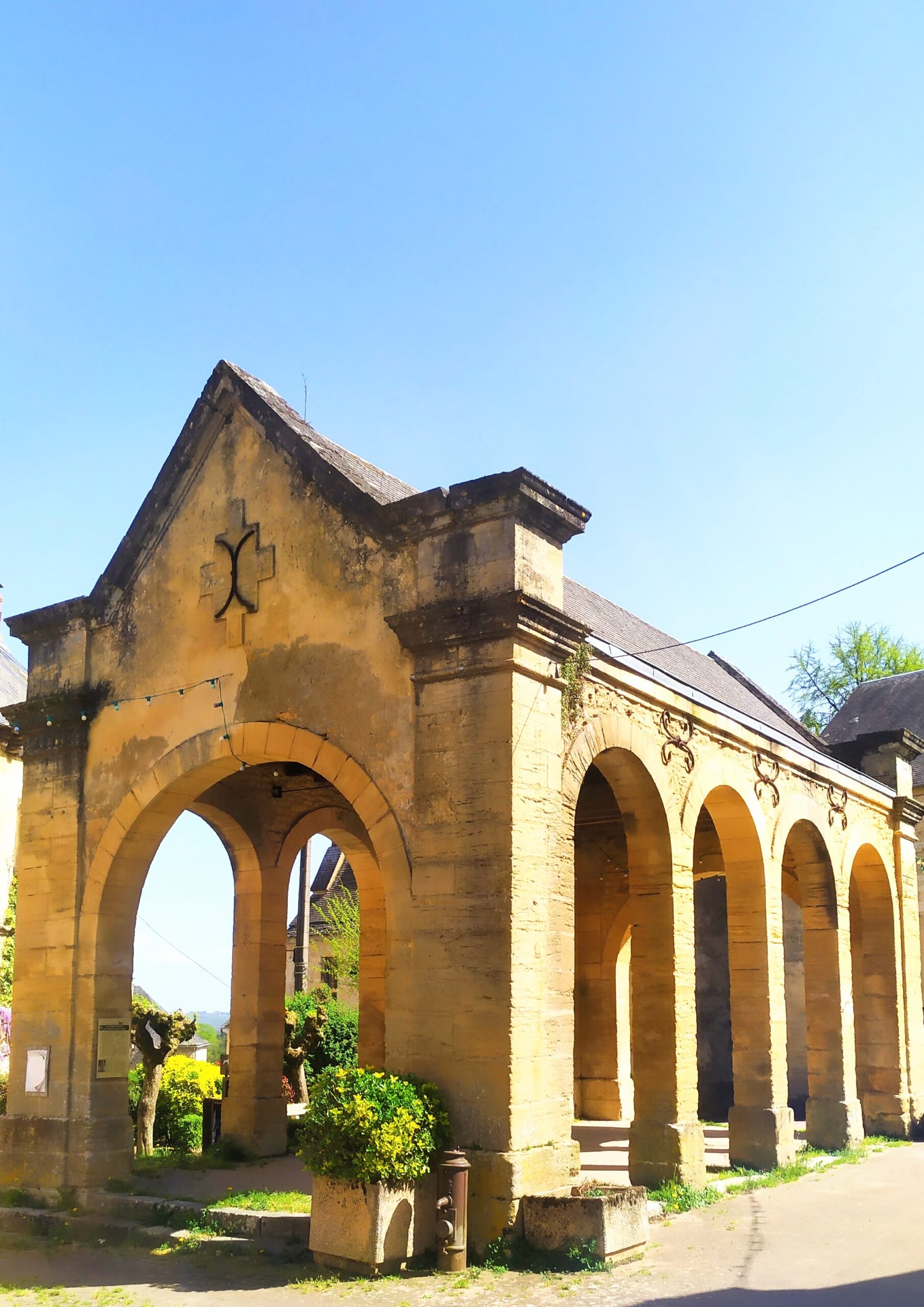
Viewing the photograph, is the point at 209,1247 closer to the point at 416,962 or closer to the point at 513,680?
the point at 416,962

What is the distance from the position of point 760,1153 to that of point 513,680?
6243 millimetres

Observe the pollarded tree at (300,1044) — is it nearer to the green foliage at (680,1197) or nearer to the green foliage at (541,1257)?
the green foliage at (680,1197)

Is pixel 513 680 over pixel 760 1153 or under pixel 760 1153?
over

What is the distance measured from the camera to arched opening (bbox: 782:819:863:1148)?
13.9m

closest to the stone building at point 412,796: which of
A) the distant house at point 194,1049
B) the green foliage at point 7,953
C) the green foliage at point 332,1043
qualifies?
the green foliage at point 332,1043

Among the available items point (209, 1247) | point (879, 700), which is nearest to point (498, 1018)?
point (209, 1247)

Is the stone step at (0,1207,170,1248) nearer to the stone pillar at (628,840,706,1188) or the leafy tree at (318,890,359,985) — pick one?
the stone pillar at (628,840,706,1188)

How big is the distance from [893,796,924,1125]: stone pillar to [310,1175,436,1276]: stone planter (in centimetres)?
1021

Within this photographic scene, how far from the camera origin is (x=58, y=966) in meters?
10.5

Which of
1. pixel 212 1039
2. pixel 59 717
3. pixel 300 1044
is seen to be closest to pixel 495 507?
pixel 59 717

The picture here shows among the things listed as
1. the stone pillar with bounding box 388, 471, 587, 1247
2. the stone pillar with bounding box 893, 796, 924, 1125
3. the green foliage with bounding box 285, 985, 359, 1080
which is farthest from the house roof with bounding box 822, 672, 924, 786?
the stone pillar with bounding box 388, 471, 587, 1247

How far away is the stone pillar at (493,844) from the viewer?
788 centimetres

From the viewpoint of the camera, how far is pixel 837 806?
14703 millimetres

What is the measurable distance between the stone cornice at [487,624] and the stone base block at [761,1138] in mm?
5688
